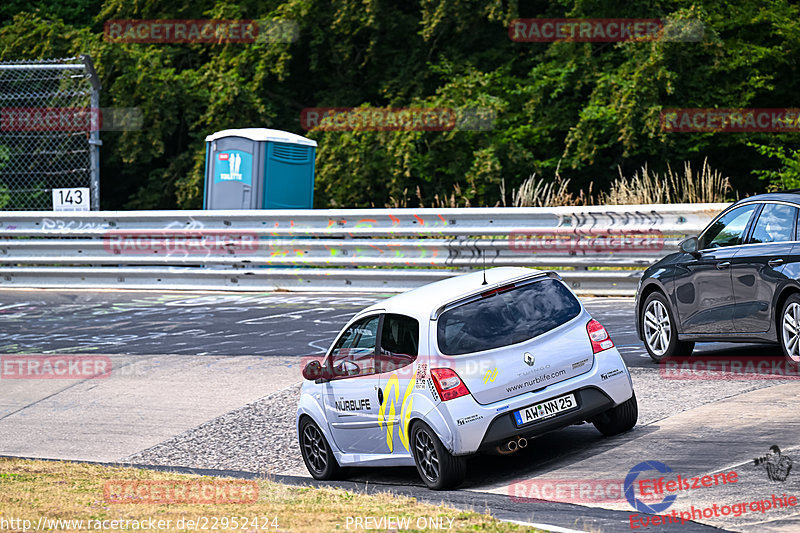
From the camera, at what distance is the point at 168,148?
2995cm

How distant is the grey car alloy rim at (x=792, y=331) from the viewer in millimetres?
9547

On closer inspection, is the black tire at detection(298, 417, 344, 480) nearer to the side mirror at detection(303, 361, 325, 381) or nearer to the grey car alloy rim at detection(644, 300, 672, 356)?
the side mirror at detection(303, 361, 325, 381)

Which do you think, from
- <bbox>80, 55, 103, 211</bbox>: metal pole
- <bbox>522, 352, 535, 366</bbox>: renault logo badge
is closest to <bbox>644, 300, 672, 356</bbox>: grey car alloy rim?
<bbox>522, 352, 535, 366</bbox>: renault logo badge

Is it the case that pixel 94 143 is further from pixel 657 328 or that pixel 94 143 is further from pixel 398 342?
pixel 398 342

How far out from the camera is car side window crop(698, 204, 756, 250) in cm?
1040

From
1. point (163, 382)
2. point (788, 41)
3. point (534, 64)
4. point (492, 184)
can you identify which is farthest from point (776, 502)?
point (534, 64)

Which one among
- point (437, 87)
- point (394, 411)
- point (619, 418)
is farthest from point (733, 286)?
point (437, 87)

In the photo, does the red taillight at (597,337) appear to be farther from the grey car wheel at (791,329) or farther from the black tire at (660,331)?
the black tire at (660,331)

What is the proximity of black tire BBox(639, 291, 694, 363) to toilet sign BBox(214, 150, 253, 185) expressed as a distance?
953 centimetres

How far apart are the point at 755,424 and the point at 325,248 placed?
402 inches

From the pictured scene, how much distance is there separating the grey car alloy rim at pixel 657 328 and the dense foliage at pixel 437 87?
48.5 ft

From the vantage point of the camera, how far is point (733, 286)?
33.8 feet

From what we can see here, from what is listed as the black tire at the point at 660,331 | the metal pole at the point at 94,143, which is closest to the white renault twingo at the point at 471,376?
the black tire at the point at 660,331

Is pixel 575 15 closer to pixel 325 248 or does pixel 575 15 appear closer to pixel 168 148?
pixel 168 148
